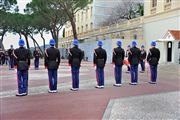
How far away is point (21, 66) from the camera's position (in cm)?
1088

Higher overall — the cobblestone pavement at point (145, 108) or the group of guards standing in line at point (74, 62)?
the group of guards standing in line at point (74, 62)

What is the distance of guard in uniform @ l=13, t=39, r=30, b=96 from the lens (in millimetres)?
10867

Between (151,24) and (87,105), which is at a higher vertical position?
(151,24)

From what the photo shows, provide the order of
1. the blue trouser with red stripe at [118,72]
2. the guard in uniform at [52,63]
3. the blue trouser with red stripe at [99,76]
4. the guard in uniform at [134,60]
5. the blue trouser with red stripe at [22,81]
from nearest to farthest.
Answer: the blue trouser with red stripe at [22,81], the guard in uniform at [52,63], the blue trouser with red stripe at [99,76], the blue trouser with red stripe at [118,72], the guard in uniform at [134,60]

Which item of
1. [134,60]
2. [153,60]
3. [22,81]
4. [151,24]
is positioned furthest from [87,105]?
[151,24]

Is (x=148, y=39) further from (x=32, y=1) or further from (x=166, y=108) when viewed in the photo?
(x=166, y=108)

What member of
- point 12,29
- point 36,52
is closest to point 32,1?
point 12,29

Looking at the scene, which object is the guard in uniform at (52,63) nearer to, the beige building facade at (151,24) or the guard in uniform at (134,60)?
the guard in uniform at (134,60)

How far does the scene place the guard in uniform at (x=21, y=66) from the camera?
10867 mm

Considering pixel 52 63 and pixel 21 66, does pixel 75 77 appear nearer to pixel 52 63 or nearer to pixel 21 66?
pixel 52 63

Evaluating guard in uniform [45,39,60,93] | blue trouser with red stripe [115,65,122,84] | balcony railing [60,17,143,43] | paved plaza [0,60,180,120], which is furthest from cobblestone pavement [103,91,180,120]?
balcony railing [60,17,143,43]

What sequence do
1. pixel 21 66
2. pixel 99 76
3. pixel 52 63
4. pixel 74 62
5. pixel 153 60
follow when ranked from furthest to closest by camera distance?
1. pixel 153 60
2. pixel 99 76
3. pixel 74 62
4. pixel 52 63
5. pixel 21 66

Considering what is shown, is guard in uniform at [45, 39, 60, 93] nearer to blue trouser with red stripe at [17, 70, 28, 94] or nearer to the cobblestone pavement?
blue trouser with red stripe at [17, 70, 28, 94]

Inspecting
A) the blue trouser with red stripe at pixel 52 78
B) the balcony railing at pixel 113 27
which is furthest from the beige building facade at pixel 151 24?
the blue trouser with red stripe at pixel 52 78
